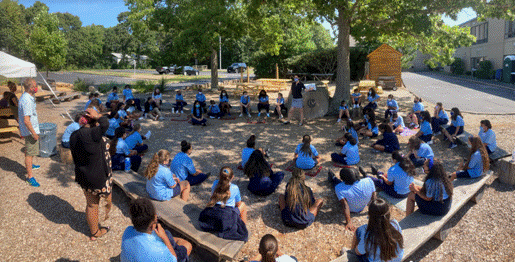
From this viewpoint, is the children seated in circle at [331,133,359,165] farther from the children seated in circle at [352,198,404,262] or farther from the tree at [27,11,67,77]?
the tree at [27,11,67,77]

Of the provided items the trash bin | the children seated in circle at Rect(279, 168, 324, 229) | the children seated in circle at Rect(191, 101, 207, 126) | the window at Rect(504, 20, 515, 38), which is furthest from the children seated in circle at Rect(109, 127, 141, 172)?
the window at Rect(504, 20, 515, 38)

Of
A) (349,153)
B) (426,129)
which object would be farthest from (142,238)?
(426,129)

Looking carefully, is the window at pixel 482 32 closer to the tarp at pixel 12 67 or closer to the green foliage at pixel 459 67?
the green foliage at pixel 459 67

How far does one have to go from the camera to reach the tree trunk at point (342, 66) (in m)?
12.7

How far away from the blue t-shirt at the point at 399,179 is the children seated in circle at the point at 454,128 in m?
3.88

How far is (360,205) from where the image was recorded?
536cm

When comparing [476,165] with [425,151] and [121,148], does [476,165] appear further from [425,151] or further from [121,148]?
[121,148]

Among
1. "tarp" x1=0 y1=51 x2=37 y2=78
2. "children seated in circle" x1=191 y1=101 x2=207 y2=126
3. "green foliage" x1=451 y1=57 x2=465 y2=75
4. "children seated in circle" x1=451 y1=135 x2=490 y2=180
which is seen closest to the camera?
"children seated in circle" x1=451 y1=135 x2=490 y2=180

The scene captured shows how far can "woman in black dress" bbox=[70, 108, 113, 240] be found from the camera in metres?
4.33

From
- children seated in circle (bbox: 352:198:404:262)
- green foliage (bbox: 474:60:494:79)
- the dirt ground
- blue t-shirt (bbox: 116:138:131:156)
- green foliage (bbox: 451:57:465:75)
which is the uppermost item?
green foliage (bbox: 451:57:465:75)

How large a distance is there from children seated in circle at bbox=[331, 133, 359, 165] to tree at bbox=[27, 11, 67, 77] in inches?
958

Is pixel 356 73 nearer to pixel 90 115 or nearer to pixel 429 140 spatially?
pixel 429 140

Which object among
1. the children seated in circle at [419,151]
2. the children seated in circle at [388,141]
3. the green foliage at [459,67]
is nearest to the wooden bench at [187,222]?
the children seated in circle at [419,151]

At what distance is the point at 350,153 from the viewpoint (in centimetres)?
734
